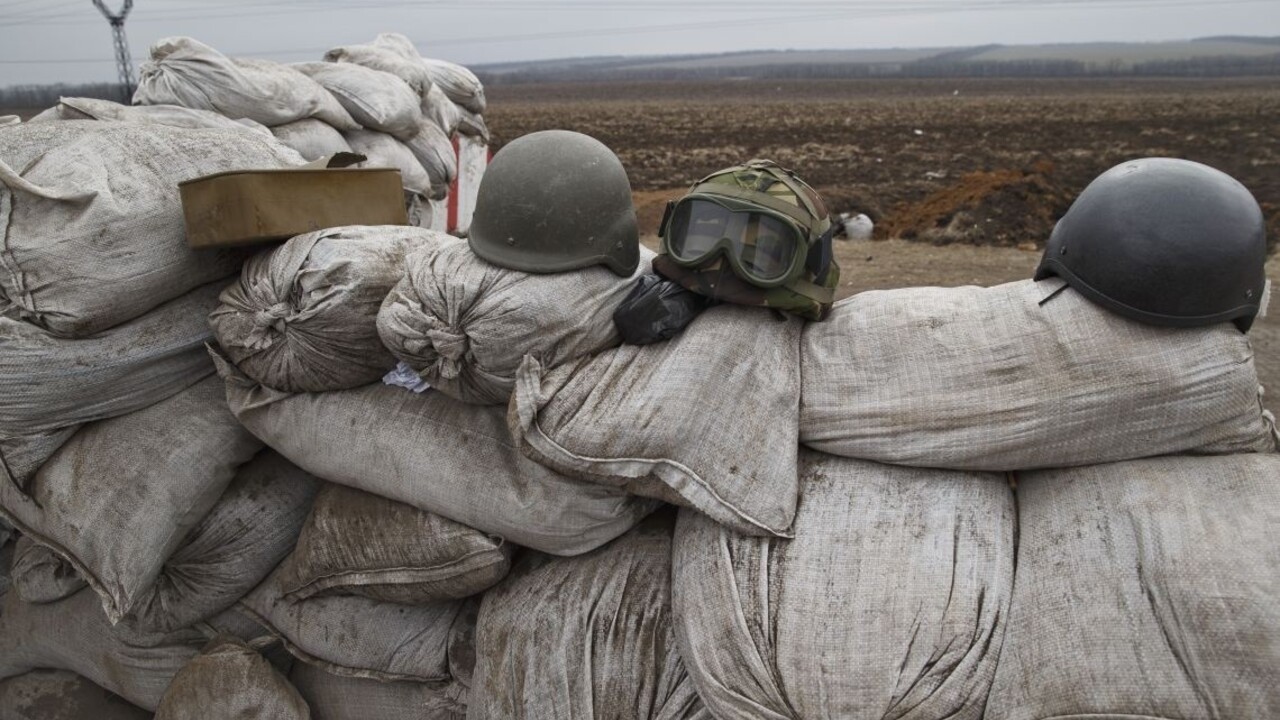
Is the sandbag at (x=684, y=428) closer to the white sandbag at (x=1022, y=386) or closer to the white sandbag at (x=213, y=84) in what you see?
the white sandbag at (x=1022, y=386)

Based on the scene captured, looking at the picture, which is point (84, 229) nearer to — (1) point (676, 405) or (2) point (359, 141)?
(1) point (676, 405)

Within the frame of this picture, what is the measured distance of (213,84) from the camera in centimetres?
313

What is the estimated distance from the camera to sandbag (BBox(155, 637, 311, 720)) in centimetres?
216

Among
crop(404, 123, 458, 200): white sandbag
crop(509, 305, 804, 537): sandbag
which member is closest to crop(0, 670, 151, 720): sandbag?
crop(509, 305, 804, 537): sandbag

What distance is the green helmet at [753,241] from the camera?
72.2 inches

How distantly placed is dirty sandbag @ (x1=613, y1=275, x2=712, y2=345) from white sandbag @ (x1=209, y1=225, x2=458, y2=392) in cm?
44

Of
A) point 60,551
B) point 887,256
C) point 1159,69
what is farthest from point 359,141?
point 1159,69

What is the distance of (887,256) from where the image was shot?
7.69 m

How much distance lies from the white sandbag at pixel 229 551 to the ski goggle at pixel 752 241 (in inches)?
48.7

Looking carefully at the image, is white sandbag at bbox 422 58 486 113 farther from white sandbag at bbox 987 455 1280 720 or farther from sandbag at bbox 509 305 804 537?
white sandbag at bbox 987 455 1280 720

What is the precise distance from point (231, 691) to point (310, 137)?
2.15 meters

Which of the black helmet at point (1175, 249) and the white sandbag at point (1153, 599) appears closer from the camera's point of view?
the white sandbag at point (1153, 599)

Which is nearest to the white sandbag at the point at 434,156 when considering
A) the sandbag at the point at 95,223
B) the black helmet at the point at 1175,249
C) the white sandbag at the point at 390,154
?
the white sandbag at the point at 390,154

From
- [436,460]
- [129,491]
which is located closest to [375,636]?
[436,460]
